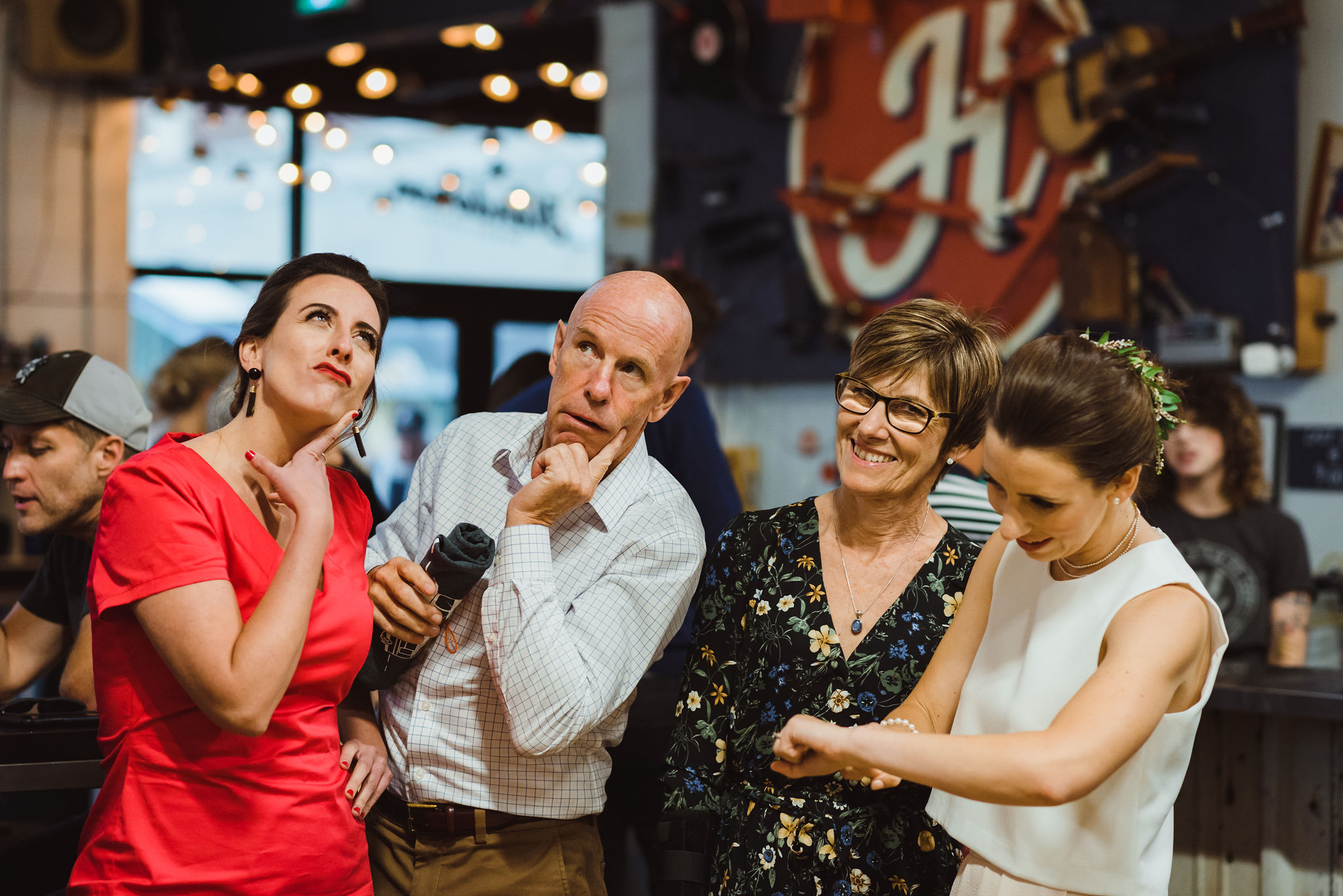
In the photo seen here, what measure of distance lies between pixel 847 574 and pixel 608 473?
43cm

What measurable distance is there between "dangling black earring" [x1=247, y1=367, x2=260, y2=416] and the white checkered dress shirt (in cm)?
39

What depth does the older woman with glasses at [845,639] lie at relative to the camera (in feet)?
5.79

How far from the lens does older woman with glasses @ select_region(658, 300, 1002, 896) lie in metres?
1.76

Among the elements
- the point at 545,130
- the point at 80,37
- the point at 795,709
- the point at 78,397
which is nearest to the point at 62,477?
the point at 78,397

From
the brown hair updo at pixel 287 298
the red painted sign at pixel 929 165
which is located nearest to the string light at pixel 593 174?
the red painted sign at pixel 929 165

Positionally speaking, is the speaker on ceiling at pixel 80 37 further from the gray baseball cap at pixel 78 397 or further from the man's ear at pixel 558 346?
Answer: the man's ear at pixel 558 346

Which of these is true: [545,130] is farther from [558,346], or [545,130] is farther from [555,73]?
[558,346]

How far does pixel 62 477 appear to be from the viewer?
7.50ft

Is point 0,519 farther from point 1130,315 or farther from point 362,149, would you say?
point 1130,315

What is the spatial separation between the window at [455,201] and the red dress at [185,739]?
652 centimetres

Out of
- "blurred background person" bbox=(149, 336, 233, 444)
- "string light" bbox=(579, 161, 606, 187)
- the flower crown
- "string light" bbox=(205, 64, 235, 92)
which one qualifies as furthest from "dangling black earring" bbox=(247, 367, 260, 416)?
"string light" bbox=(205, 64, 235, 92)

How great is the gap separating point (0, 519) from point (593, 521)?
638cm

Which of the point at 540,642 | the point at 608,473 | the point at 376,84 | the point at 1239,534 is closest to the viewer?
the point at 540,642

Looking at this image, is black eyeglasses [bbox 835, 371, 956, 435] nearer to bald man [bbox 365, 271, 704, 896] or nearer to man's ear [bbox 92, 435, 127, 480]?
bald man [bbox 365, 271, 704, 896]
